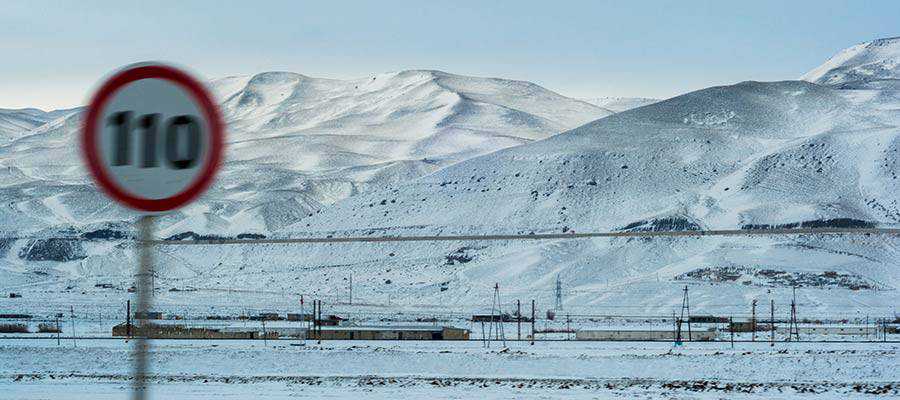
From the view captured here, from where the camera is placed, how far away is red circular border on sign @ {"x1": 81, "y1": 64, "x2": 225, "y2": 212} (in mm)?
6004

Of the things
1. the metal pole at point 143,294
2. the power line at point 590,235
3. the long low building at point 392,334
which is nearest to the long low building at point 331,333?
the long low building at point 392,334

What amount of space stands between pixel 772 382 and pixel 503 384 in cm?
780

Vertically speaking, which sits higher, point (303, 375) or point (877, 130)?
point (877, 130)

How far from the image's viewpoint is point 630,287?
105625 mm

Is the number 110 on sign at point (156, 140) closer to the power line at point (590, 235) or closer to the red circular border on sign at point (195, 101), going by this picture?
the red circular border on sign at point (195, 101)

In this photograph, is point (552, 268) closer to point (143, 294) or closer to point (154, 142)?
point (143, 294)

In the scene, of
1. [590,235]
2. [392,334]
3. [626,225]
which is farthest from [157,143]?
[626,225]

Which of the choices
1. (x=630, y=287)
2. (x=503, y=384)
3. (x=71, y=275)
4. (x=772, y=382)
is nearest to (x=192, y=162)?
(x=503, y=384)

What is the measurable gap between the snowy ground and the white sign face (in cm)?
2736

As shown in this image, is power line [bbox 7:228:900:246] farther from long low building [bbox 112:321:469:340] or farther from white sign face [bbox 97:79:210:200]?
white sign face [bbox 97:79:210:200]

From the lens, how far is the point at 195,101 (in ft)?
19.7

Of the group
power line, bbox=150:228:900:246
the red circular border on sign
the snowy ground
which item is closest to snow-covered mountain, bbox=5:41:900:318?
power line, bbox=150:228:900:246

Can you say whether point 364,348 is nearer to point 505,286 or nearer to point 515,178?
point 505,286

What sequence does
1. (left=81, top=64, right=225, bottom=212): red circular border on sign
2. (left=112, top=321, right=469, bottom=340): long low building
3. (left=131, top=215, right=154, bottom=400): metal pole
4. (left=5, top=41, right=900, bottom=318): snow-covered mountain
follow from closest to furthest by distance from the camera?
(left=81, top=64, right=225, bottom=212): red circular border on sign → (left=131, top=215, right=154, bottom=400): metal pole → (left=112, top=321, right=469, bottom=340): long low building → (left=5, top=41, right=900, bottom=318): snow-covered mountain
